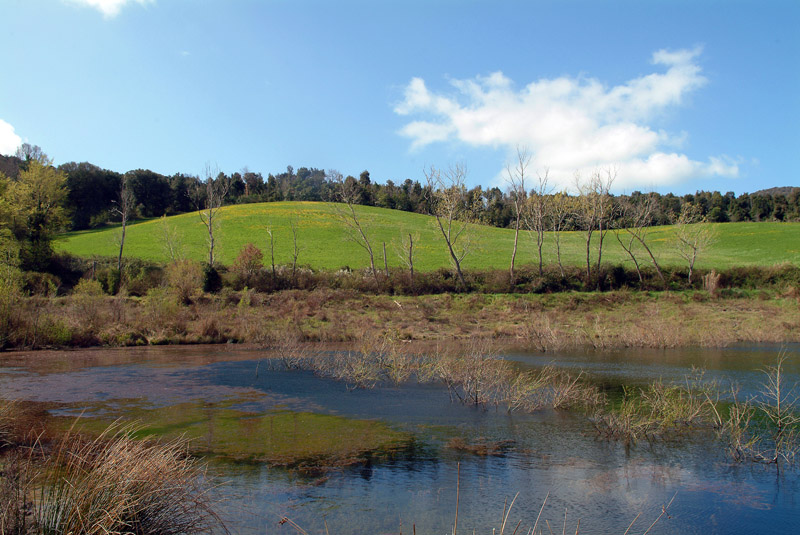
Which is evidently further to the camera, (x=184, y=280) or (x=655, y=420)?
(x=184, y=280)

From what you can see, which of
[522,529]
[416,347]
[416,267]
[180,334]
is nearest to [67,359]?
[180,334]

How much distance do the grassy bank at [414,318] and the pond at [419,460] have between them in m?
8.98

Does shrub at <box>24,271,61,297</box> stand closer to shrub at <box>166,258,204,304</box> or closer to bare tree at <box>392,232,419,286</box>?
shrub at <box>166,258,204,304</box>

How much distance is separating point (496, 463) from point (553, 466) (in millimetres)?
1134

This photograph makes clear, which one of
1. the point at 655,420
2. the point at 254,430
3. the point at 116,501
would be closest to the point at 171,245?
the point at 254,430

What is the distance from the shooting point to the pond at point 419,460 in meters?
8.62

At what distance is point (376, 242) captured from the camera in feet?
235

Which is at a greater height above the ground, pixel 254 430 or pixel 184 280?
pixel 184 280

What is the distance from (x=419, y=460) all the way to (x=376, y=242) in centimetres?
6081

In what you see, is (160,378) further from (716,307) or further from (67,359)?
(716,307)

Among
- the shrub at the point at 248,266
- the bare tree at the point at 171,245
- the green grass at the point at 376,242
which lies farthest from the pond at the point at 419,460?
the bare tree at the point at 171,245

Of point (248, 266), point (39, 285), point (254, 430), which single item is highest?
point (248, 266)

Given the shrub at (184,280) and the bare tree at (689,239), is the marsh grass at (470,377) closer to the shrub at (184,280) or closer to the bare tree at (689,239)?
the shrub at (184,280)

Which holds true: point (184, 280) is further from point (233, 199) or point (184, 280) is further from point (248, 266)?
point (233, 199)
